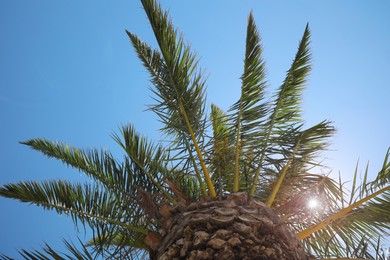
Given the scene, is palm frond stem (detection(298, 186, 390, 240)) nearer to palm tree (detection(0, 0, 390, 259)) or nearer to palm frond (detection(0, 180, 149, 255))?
palm tree (detection(0, 0, 390, 259))

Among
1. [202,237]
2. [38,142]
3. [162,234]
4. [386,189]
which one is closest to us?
[202,237]

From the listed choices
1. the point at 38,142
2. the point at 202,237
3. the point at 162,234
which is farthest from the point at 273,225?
the point at 38,142

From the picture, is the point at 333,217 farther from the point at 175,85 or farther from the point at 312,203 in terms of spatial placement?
the point at 175,85

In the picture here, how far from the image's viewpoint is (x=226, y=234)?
10.3 ft

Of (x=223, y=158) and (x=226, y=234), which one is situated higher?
(x=223, y=158)

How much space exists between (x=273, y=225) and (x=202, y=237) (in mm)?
690

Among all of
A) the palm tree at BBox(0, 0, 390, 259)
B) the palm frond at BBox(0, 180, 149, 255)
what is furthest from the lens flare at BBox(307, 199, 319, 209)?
the palm frond at BBox(0, 180, 149, 255)

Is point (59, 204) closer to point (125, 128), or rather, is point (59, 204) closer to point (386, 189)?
point (125, 128)

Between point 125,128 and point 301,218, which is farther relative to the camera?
point 125,128

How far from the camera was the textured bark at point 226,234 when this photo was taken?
119 inches

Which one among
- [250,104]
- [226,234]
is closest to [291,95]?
[250,104]

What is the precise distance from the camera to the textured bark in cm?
303

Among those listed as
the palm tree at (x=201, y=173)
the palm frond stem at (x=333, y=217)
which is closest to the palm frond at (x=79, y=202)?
the palm tree at (x=201, y=173)

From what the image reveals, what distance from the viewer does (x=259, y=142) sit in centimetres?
514
